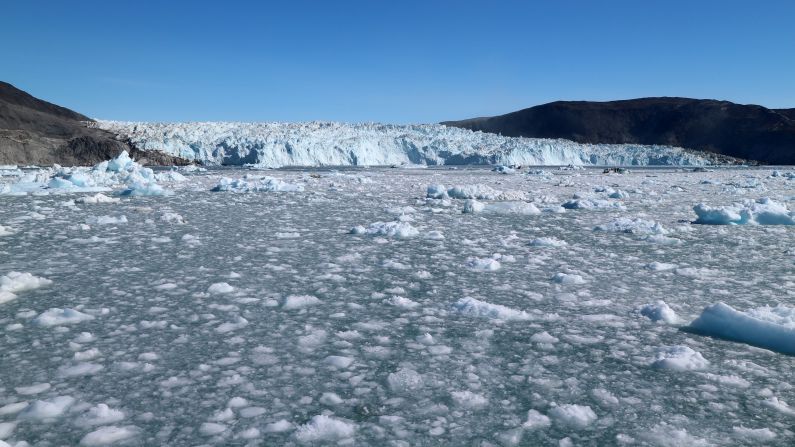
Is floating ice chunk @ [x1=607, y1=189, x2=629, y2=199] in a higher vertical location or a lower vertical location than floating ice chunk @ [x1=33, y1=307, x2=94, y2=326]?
lower

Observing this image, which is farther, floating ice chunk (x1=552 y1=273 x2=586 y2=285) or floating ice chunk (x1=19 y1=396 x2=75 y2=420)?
floating ice chunk (x1=552 y1=273 x2=586 y2=285)

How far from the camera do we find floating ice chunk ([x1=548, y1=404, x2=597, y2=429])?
1.75 meters

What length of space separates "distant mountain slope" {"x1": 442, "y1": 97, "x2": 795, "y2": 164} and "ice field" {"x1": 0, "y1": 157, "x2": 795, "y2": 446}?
52.3 metres

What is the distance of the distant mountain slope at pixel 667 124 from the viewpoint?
49312mm

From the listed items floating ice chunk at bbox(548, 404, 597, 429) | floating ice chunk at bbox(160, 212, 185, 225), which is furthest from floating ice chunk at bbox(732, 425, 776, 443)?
floating ice chunk at bbox(160, 212, 185, 225)

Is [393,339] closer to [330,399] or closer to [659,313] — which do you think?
[330,399]

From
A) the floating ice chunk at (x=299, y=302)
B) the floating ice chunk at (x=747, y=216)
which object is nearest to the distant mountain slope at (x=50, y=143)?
the floating ice chunk at (x=747, y=216)

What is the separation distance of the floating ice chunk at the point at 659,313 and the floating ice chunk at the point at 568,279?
65cm

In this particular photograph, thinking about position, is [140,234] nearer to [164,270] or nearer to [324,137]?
[164,270]

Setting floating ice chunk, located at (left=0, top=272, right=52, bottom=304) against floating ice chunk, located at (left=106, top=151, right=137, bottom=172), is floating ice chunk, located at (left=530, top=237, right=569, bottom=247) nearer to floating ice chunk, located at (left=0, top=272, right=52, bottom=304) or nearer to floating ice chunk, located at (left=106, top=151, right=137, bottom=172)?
floating ice chunk, located at (left=0, top=272, right=52, bottom=304)

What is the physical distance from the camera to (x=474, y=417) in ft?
5.84

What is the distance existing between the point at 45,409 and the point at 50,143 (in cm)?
2728

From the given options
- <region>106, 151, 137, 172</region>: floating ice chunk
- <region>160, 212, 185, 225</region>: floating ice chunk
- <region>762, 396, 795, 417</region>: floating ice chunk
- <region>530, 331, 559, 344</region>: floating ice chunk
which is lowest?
<region>762, 396, 795, 417</region>: floating ice chunk

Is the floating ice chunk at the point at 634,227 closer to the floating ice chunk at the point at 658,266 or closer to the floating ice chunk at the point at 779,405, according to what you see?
the floating ice chunk at the point at 658,266
